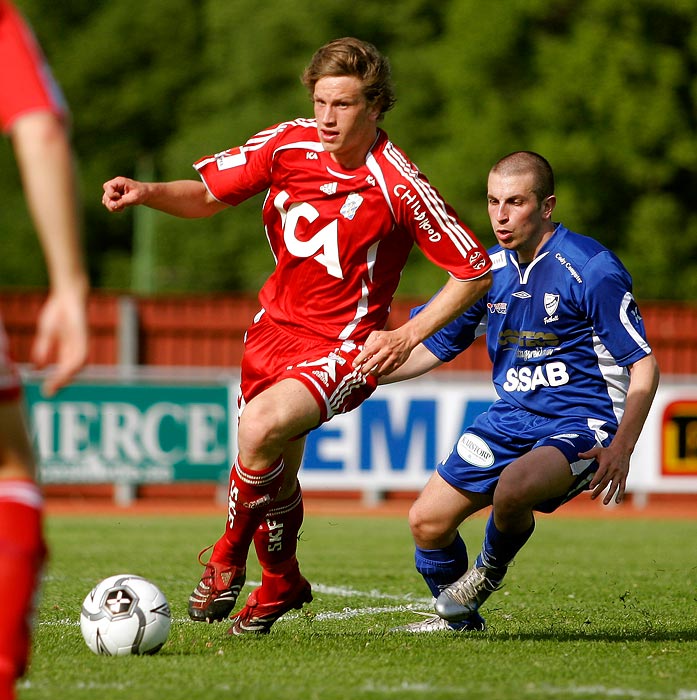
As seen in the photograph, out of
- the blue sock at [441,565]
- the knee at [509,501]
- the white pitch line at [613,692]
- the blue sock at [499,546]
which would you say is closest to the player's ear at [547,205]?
the knee at [509,501]

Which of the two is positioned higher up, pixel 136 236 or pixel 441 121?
pixel 441 121

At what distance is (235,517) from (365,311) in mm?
1008

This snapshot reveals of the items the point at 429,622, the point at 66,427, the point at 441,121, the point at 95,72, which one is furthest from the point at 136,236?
the point at 429,622

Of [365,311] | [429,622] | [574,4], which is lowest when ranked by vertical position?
[429,622]

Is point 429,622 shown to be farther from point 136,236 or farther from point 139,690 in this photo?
point 136,236

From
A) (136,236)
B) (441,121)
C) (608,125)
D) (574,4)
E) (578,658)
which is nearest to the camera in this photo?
(578,658)

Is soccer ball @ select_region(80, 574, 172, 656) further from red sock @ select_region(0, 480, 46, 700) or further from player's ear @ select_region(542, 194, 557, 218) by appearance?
player's ear @ select_region(542, 194, 557, 218)

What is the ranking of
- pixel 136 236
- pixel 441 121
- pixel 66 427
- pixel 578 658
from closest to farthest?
pixel 578 658, pixel 66 427, pixel 441 121, pixel 136 236

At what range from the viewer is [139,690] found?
4199 millimetres

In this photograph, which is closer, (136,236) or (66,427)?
(66,427)

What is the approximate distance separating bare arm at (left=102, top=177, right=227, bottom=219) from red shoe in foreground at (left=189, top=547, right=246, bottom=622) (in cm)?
148

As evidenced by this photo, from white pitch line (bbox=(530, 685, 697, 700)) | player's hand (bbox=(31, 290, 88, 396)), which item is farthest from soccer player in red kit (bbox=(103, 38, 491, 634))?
player's hand (bbox=(31, 290, 88, 396))

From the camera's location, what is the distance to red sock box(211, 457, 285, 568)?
537cm

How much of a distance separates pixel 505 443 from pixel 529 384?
0.94ft
